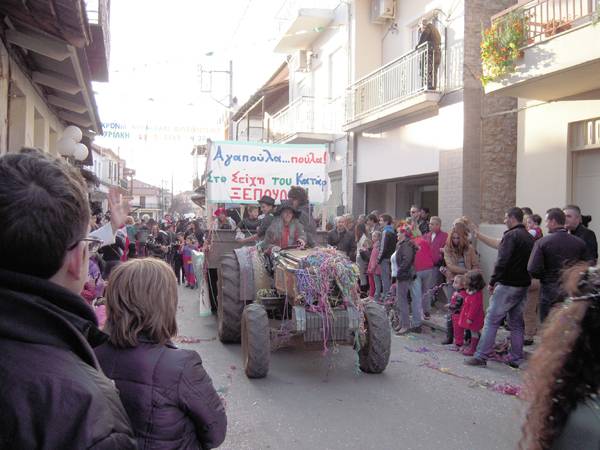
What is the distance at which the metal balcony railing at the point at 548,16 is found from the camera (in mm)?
8500

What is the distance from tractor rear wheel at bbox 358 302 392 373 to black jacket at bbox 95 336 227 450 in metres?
3.90

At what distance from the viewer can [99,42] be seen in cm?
956

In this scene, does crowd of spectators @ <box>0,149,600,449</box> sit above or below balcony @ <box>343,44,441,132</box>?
below

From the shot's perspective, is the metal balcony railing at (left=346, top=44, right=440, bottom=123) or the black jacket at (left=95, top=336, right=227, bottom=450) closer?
the black jacket at (left=95, top=336, right=227, bottom=450)

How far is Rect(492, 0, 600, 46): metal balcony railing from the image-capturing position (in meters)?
8.50

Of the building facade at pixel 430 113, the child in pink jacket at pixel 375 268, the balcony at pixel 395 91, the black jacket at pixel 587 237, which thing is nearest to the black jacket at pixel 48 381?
the black jacket at pixel 587 237

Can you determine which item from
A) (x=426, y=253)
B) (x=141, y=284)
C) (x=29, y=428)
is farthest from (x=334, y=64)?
(x=29, y=428)

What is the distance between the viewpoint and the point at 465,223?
806 cm

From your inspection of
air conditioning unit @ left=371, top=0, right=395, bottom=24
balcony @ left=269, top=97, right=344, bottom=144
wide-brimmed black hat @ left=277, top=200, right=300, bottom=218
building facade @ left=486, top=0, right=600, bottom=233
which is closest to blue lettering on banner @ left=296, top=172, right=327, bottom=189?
wide-brimmed black hat @ left=277, top=200, right=300, bottom=218

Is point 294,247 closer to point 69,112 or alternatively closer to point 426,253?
point 426,253

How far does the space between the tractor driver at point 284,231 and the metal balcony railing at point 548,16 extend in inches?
206

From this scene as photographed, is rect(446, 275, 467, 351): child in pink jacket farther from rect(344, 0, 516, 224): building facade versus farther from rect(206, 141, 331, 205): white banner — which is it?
rect(344, 0, 516, 224): building facade

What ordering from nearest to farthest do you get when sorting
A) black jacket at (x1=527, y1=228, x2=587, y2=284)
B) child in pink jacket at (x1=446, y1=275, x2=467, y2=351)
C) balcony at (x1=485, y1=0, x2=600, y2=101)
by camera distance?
black jacket at (x1=527, y1=228, x2=587, y2=284), child in pink jacket at (x1=446, y1=275, x2=467, y2=351), balcony at (x1=485, y1=0, x2=600, y2=101)

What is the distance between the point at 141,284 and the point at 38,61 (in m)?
8.55
